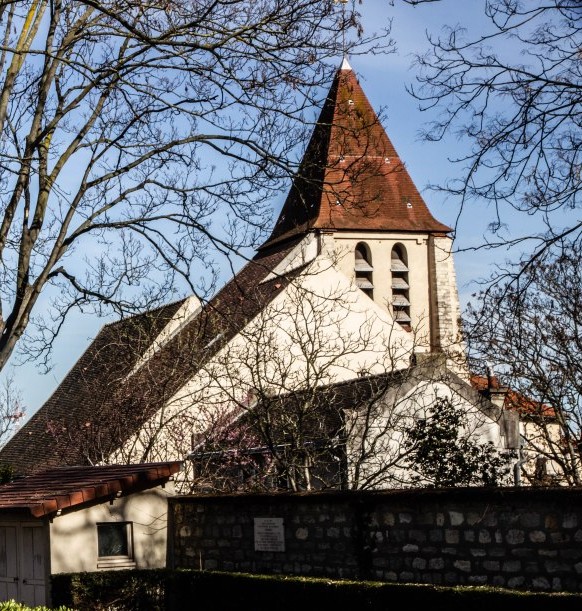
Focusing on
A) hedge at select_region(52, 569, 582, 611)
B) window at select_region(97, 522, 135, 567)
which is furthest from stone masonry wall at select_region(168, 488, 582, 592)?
window at select_region(97, 522, 135, 567)

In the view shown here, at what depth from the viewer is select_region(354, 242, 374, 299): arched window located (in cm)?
6022

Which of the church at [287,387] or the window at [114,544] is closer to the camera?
the church at [287,387]

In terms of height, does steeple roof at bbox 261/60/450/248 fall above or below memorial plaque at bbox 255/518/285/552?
above

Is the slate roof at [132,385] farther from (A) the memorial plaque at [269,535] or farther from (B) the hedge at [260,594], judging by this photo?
(A) the memorial plaque at [269,535]

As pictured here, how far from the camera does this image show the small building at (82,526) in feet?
56.7

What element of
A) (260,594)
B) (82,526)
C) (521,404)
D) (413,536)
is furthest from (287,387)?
(413,536)

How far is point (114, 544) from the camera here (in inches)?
708

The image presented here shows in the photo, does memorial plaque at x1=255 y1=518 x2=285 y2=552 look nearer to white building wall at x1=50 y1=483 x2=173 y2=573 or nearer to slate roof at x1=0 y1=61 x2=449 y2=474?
white building wall at x1=50 y1=483 x2=173 y2=573

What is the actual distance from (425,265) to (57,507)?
156ft

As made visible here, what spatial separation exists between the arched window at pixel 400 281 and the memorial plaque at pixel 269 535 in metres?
45.5

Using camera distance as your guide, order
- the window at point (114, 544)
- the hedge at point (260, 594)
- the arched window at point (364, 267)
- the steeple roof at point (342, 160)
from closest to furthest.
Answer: the hedge at point (260, 594) < the steeple roof at point (342, 160) < the window at point (114, 544) < the arched window at point (364, 267)

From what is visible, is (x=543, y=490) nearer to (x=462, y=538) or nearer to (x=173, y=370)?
(x=462, y=538)

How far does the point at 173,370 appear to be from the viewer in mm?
26875

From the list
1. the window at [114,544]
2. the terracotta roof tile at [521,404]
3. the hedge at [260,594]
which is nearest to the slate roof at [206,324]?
the window at [114,544]
